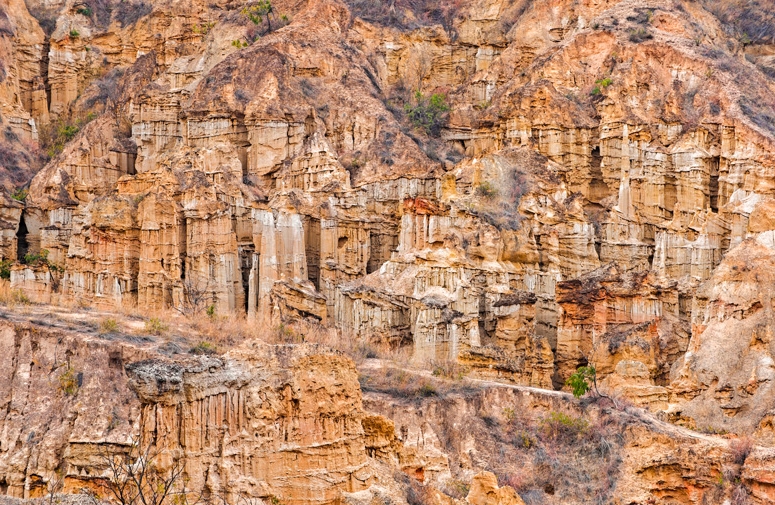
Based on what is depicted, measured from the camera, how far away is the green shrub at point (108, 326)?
37625 millimetres

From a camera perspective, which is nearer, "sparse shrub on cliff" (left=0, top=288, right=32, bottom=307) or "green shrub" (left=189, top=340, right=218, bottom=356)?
"green shrub" (left=189, top=340, right=218, bottom=356)

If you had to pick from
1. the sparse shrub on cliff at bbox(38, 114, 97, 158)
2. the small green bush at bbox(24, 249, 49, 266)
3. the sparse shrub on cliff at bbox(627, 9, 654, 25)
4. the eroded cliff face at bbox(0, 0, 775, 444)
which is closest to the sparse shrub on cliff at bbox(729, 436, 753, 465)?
the eroded cliff face at bbox(0, 0, 775, 444)

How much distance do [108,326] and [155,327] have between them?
1247mm

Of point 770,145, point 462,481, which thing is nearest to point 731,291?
point 770,145

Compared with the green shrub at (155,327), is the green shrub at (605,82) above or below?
above

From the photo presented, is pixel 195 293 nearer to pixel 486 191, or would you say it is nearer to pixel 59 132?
pixel 486 191

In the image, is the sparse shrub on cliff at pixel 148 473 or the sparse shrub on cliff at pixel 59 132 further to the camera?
the sparse shrub on cliff at pixel 59 132

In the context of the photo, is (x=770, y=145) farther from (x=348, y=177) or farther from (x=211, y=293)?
(x=211, y=293)

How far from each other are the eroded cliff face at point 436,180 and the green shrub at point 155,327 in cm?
1173

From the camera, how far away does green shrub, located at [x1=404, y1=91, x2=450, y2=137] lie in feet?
224

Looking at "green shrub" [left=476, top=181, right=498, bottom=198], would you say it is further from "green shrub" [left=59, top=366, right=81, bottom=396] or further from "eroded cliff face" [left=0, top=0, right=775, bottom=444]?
"green shrub" [left=59, top=366, right=81, bottom=396]

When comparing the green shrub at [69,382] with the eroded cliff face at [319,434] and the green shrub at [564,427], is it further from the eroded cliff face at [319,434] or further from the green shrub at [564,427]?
the green shrub at [564,427]

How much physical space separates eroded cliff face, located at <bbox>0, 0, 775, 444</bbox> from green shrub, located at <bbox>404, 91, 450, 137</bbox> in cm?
40

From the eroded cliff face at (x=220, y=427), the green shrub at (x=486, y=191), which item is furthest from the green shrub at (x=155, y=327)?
the green shrub at (x=486, y=191)
